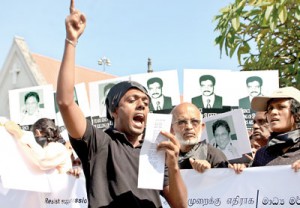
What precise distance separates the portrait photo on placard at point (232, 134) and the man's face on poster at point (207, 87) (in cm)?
146

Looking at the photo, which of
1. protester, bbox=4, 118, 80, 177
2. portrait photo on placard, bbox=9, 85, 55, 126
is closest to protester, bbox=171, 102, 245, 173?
protester, bbox=4, 118, 80, 177

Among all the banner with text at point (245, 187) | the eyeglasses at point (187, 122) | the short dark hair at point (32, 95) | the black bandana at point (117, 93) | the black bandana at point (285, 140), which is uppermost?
the black bandana at point (117, 93)

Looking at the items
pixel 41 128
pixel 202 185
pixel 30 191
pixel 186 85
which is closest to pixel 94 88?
pixel 186 85

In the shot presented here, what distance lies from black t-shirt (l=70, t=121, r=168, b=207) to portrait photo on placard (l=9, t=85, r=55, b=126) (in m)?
5.58

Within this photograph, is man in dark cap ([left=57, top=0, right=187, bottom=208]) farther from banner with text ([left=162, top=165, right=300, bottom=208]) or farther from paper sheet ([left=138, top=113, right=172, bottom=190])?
banner with text ([left=162, top=165, right=300, bottom=208])

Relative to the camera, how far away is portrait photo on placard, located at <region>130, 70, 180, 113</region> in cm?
696

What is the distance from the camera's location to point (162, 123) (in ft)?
7.43

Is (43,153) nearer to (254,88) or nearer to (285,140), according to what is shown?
(285,140)

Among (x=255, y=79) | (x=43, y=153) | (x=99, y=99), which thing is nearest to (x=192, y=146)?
(x=43, y=153)

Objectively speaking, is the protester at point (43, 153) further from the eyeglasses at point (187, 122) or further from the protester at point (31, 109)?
the protester at point (31, 109)

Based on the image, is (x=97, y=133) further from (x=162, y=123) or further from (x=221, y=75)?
(x=221, y=75)

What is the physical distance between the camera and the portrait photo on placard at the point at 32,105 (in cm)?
784

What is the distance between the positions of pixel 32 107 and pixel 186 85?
7.61 feet

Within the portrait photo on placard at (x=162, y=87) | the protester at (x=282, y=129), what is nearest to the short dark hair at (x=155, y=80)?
the portrait photo on placard at (x=162, y=87)
